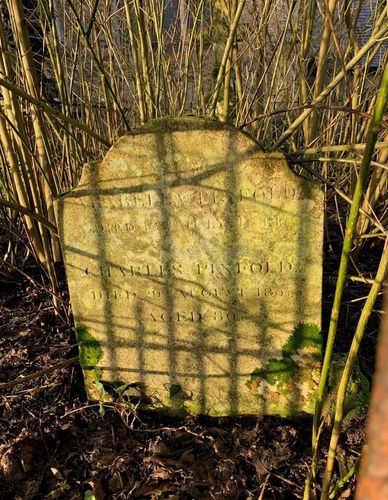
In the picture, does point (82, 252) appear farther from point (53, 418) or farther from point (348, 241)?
point (348, 241)

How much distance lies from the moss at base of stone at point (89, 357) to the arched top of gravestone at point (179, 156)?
555 millimetres

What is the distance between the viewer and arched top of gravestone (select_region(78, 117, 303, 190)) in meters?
1.35

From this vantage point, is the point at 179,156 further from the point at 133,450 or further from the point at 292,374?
the point at 133,450

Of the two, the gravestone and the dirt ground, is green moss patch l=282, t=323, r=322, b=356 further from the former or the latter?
the dirt ground

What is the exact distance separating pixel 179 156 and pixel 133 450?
97 centimetres

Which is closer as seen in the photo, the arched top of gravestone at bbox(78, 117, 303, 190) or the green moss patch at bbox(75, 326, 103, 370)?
the arched top of gravestone at bbox(78, 117, 303, 190)

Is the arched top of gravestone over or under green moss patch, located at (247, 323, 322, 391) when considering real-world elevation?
over

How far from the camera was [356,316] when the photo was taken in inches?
80.8

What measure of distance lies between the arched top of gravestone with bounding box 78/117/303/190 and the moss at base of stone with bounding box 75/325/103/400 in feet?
1.82

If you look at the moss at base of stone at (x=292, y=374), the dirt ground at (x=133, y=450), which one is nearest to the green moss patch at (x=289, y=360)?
the moss at base of stone at (x=292, y=374)

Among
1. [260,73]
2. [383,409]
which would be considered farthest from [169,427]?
[260,73]

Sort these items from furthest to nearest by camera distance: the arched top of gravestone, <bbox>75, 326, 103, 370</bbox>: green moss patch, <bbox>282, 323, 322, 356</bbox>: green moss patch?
<bbox>75, 326, 103, 370</bbox>: green moss patch, <bbox>282, 323, 322, 356</bbox>: green moss patch, the arched top of gravestone

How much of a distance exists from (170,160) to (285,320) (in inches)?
24.5

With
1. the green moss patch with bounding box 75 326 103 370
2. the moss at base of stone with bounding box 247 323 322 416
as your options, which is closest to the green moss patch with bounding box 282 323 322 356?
the moss at base of stone with bounding box 247 323 322 416
